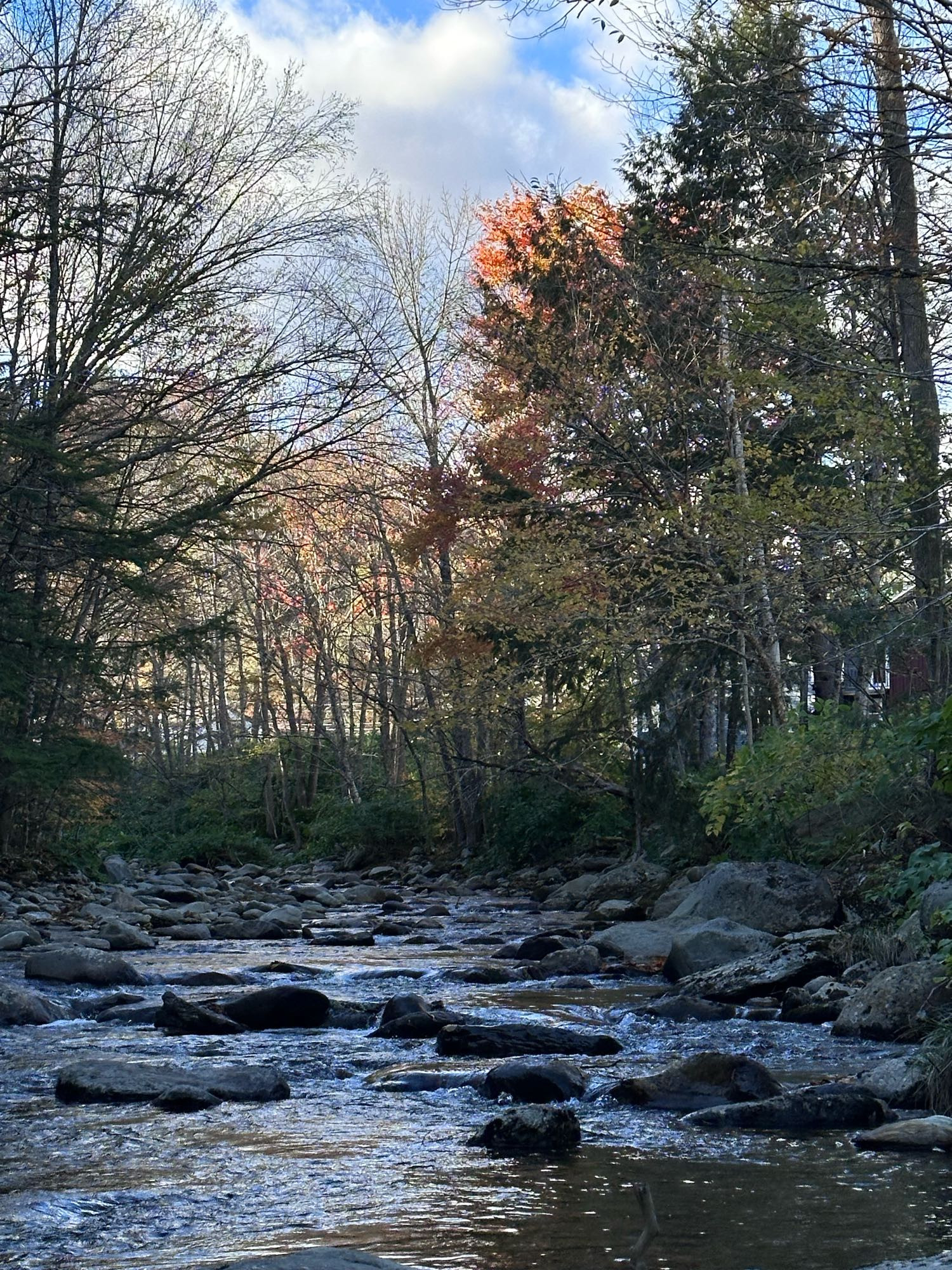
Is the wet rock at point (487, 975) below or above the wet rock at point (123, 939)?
below

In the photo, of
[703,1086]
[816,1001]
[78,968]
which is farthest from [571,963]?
[703,1086]

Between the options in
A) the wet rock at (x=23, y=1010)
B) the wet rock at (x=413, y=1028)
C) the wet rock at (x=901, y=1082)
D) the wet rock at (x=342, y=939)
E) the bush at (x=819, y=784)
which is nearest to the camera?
the wet rock at (x=901, y=1082)

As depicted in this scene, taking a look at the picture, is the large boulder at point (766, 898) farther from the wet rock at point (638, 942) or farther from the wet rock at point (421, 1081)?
the wet rock at point (421, 1081)

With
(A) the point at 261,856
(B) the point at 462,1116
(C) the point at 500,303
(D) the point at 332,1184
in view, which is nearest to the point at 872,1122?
(B) the point at 462,1116

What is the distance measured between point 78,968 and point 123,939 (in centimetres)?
253

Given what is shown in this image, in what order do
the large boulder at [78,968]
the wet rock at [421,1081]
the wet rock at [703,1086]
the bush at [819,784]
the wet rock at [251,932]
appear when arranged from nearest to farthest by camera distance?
the wet rock at [703,1086] < the wet rock at [421,1081] < the bush at [819,784] < the large boulder at [78,968] < the wet rock at [251,932]

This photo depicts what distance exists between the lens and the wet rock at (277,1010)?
8.27 metres

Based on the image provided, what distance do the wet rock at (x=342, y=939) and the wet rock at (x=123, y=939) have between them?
174 cm

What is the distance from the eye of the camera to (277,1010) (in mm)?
8281

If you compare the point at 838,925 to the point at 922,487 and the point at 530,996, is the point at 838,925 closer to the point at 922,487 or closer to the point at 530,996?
the point at 530,996

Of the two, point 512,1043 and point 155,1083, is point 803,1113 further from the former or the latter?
point 155,1083

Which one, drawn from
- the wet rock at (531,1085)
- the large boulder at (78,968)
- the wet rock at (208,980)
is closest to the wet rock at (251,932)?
the wet rock at (208,980)

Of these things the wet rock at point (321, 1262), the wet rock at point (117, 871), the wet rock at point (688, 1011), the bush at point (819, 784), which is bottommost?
the wet rock at point (688, 1011)

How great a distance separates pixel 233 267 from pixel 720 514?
4773 millimetres
